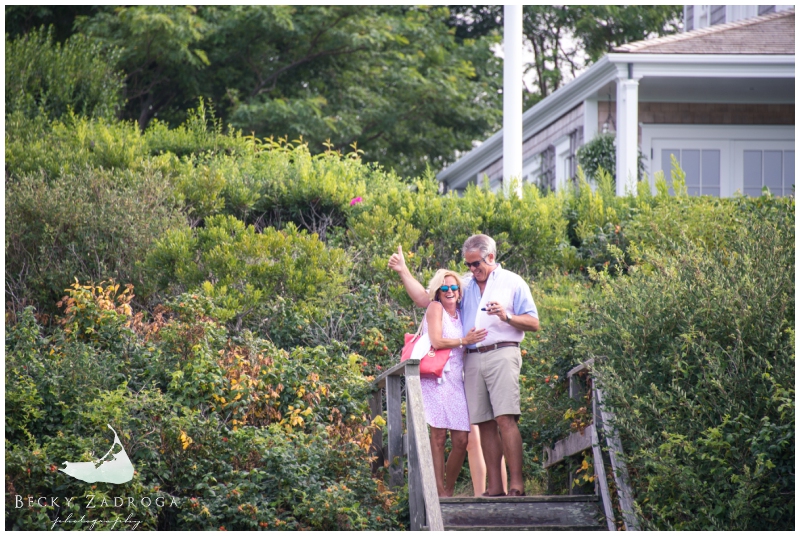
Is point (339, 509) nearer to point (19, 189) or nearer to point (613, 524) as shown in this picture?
point (613, 524)

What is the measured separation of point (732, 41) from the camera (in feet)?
50.4

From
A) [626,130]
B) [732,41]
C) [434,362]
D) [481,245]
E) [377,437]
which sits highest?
[732,41]

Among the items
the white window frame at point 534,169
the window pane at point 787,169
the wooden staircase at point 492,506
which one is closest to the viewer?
the wooden staircase at point 492,506

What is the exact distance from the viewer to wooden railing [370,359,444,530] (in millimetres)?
5834

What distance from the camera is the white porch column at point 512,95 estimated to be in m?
13.0

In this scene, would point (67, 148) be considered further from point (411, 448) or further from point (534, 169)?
point (534, 169)

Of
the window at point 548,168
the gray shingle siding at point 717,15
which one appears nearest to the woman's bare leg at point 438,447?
the window at point 548,168

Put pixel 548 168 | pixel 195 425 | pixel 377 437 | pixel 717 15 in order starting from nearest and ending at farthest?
pixel 195 425 < pixel 377 437 < pixel 548 168 < pixel 717 15

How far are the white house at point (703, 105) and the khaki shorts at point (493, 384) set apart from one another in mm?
8601

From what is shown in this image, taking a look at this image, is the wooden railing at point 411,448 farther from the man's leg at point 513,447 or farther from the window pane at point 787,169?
the window pane at point 787,169

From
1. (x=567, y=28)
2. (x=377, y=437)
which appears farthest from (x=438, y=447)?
(x=567, y=28)

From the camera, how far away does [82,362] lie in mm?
7262

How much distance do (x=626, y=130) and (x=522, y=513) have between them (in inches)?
371

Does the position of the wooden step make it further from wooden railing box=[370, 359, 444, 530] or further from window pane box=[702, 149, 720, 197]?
window pane box=[702, 149, 720, 197]
